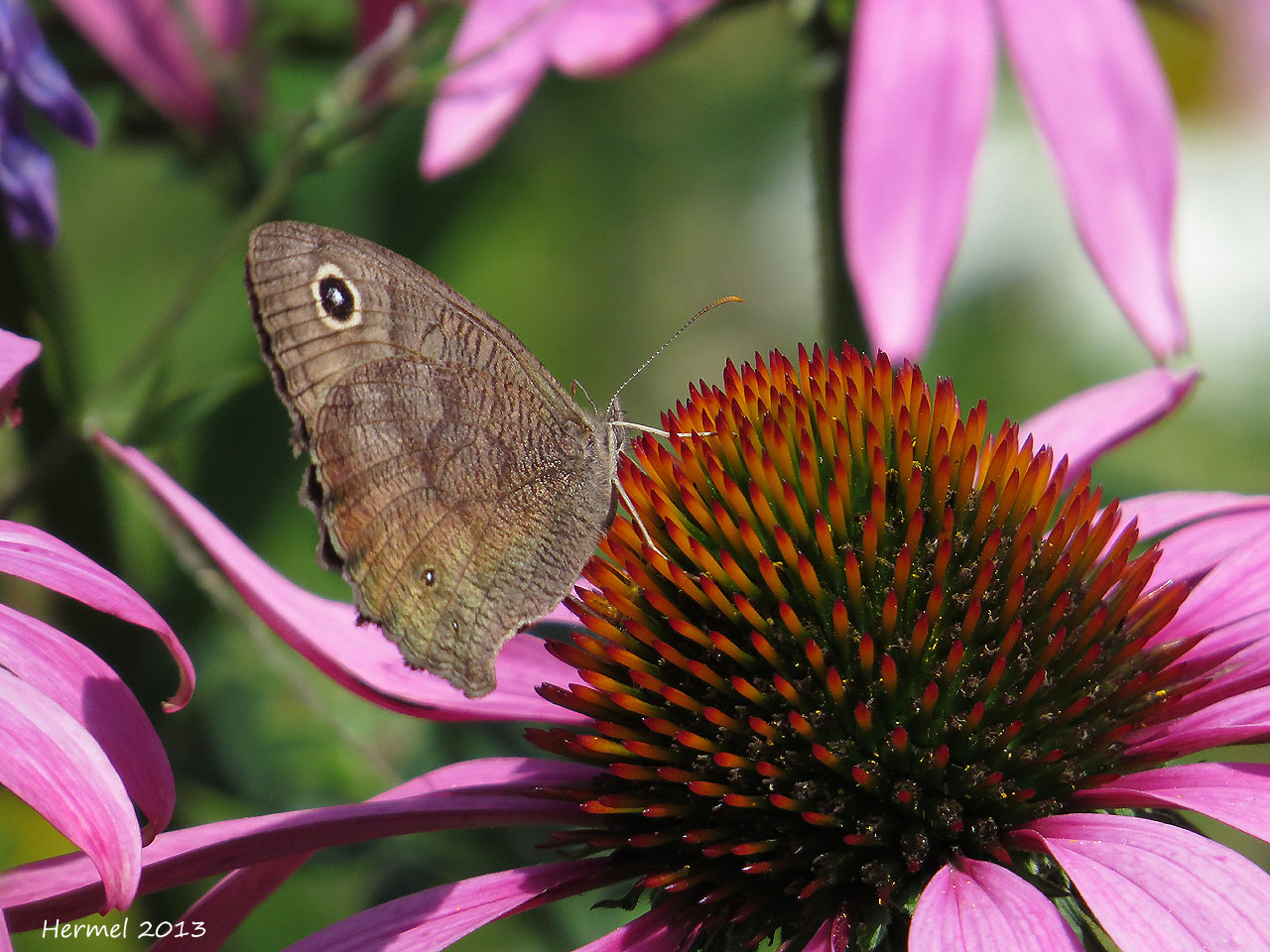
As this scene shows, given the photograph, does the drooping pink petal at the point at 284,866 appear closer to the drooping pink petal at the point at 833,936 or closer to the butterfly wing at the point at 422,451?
the butterfly wing at the point at 422,451

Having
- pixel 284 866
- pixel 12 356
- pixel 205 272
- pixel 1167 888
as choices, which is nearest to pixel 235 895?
pixel 284 866

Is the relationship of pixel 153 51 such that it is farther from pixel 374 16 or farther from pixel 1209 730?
pixel 1209 730

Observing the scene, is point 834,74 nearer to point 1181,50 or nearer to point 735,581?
point 735,581

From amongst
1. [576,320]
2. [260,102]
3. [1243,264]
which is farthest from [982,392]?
[260,102]

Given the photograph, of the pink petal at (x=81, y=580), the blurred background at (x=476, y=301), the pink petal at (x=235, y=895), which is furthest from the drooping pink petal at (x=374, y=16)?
the pink petal at (x=235, y=895)

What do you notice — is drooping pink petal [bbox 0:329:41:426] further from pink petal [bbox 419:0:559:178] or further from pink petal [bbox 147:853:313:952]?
pink petal [bbox 419:0:559:178]

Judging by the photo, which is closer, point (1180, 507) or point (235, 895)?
point (235, 895)
